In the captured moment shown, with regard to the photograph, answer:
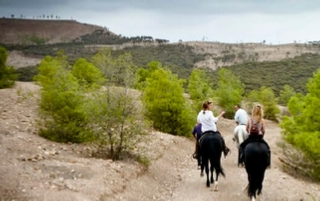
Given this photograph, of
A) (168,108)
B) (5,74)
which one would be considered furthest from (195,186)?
(5,74)

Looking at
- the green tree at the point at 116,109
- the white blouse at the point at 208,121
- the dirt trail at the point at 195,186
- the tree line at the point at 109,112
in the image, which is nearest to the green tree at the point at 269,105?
the tree line at the point at 109,112

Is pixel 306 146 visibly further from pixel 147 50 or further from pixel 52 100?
pixel 147 50

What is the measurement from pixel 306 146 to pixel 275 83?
79740 millimetres

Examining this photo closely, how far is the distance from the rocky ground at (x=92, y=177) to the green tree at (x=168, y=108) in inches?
307

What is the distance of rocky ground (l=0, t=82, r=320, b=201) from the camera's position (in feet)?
35.3

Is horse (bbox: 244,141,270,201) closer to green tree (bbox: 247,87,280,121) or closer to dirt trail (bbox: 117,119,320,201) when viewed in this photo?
dirt trail (bbox: 117,119,320,201)

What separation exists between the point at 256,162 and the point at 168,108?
16.1 metres

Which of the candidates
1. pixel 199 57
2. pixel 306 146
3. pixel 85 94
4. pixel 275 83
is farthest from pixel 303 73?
pixel 85 94

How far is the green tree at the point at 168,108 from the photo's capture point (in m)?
26.9

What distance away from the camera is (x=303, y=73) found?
354ft

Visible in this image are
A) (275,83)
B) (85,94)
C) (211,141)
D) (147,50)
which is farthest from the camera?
(147,50)

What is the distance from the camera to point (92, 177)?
40.2 feet

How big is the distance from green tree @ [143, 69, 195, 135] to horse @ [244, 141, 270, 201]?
15542mm

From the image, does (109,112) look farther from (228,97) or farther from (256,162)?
(228,97)
